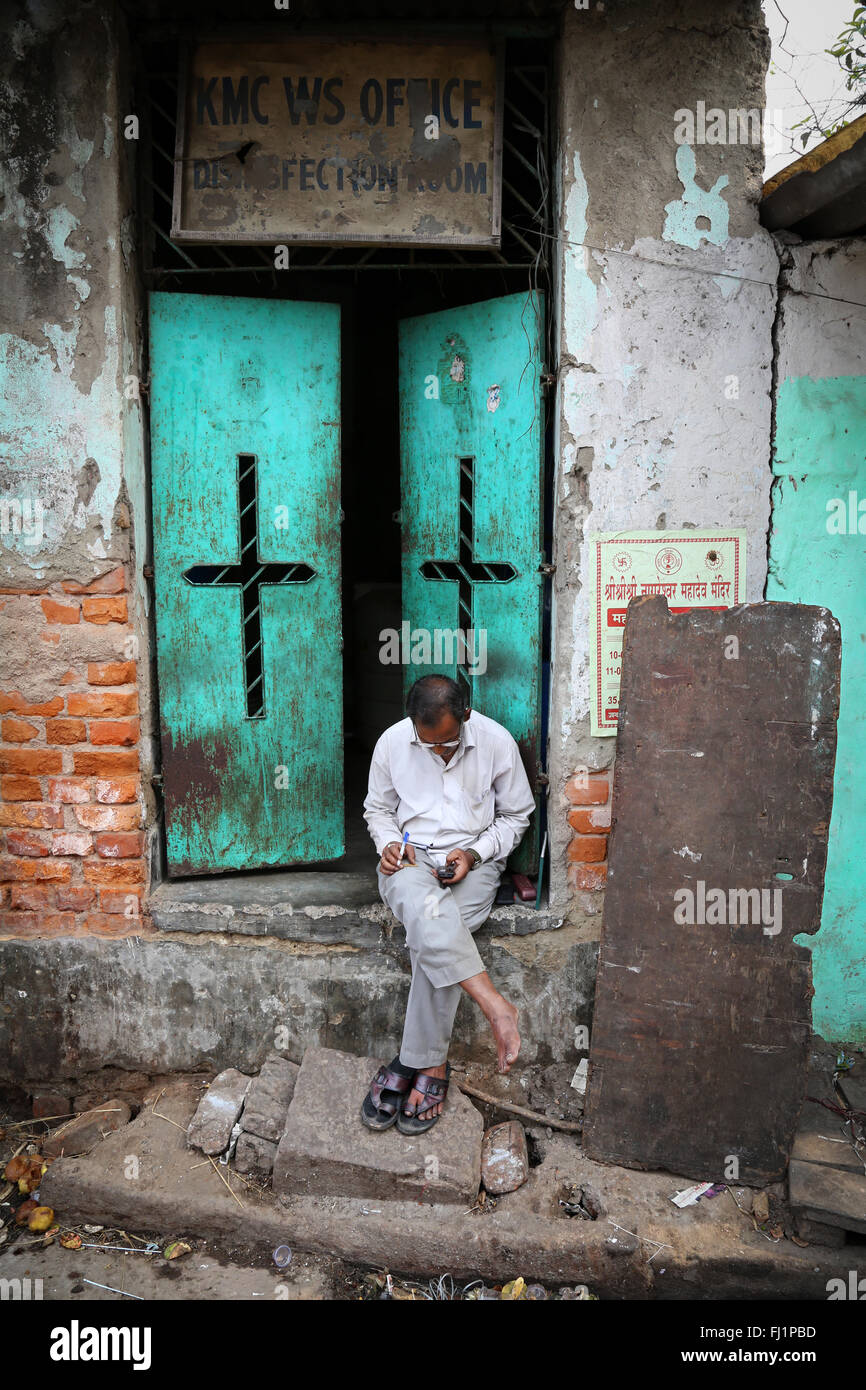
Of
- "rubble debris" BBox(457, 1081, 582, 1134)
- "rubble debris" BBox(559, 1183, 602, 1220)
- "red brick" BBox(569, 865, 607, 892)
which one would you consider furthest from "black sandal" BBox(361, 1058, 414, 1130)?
"red brick" BBox(569, 865, 607, 892)

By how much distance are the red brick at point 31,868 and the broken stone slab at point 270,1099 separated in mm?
1081

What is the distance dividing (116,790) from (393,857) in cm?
109

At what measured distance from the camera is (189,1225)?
2.94m

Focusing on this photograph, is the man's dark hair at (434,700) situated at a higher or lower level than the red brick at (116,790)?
higher

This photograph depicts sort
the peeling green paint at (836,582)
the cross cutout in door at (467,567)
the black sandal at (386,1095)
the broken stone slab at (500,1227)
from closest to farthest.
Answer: the broken stone slab at (500,1227) → the black sandal at (386,1095) → the peeling green paint at (836,582) → the cross cutout in door at (467,567)

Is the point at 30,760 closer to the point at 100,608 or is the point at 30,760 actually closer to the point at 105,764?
the point at 105,764

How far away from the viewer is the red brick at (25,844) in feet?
11.1

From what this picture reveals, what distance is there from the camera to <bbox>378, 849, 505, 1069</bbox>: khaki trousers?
3027 mm

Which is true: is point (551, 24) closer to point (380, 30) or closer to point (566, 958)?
point (380, 30)

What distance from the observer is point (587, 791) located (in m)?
3.39

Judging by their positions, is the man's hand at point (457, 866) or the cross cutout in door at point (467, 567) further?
the cross cutout in door at point (467, 567)

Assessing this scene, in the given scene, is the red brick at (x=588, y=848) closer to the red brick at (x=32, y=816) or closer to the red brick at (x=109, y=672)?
the red brick at (x=109, y=672)

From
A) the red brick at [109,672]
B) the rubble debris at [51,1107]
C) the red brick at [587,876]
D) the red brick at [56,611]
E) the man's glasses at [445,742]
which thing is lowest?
the rubble debris at [51,1107]

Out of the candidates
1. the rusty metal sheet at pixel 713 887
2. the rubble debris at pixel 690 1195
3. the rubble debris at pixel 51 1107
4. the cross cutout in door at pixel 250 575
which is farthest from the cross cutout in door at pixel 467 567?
the rubble debris at pixel 51 1107
